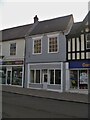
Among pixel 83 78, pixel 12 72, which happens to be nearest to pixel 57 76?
pixel 83 78

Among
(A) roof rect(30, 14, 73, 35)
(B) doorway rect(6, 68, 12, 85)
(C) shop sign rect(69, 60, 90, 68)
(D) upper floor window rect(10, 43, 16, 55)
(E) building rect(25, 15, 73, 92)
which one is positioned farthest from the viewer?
(B) doorway rect(6, 68, 12, 85)

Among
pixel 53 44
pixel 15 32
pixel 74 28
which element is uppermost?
pixel 15 32

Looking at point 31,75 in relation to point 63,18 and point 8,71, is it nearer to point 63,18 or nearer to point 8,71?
point 8,71

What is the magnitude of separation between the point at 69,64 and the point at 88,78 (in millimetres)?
2432

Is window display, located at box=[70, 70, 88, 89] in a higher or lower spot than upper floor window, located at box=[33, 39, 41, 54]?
lower

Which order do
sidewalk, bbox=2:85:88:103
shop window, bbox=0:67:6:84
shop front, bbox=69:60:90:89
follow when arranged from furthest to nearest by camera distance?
shop window, bbox=0:67:6:84, shop front, bbox=69:60:90:89, sidewalk, bbox=2:85:88:103

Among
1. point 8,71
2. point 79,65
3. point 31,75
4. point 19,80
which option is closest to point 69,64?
point 79,65

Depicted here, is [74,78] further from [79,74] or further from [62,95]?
[62,95]

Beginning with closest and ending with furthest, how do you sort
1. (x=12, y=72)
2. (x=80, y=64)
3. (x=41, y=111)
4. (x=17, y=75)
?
1. (x=41, y=111)
2. (x=80, y=64)
3. (x=17, y=75)
4. (x=12, y=72)

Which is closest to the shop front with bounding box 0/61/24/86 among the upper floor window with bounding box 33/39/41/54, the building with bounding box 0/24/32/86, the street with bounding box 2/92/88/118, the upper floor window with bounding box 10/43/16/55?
the building with bounding box 0/24/32/86

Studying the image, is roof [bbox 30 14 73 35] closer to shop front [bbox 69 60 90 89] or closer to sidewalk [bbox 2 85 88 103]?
shop front [bbox 69 60 90 89]

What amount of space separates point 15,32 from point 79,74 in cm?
1279

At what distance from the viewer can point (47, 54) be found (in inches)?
998

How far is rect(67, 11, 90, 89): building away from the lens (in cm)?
2227
